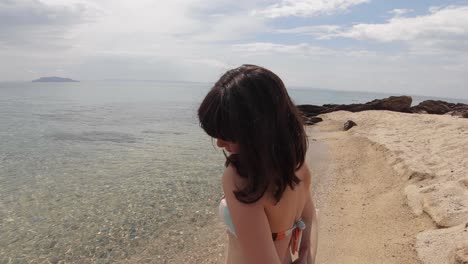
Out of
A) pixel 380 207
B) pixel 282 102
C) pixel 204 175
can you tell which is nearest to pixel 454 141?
pixel 380 207

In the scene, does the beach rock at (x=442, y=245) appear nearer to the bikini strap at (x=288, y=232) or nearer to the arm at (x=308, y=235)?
the arm at (x=308, y=235)

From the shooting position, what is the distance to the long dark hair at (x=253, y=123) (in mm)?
1426

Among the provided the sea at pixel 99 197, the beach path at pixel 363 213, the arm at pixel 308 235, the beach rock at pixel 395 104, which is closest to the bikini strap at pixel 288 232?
the arm at pixel 308 235

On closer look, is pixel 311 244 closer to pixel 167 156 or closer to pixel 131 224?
pixel 131 224

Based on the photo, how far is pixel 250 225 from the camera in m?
Answer: 1.45

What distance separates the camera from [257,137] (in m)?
1.43

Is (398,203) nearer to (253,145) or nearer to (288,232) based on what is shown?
(288,232)

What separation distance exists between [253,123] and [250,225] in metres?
0.42

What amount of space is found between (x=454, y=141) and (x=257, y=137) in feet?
35.6

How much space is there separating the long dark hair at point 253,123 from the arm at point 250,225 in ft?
0.12

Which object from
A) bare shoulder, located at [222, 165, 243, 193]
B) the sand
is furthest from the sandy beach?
bare shoulder, located at [222, 165, 243, 193]

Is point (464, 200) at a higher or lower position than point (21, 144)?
higher

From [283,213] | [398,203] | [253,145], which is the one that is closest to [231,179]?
[253,145]

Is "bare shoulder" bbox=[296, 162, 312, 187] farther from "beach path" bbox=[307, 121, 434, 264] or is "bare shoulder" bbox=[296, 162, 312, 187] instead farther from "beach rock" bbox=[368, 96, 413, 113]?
"beach rock" bbox=[368, 96, 413, 113]
